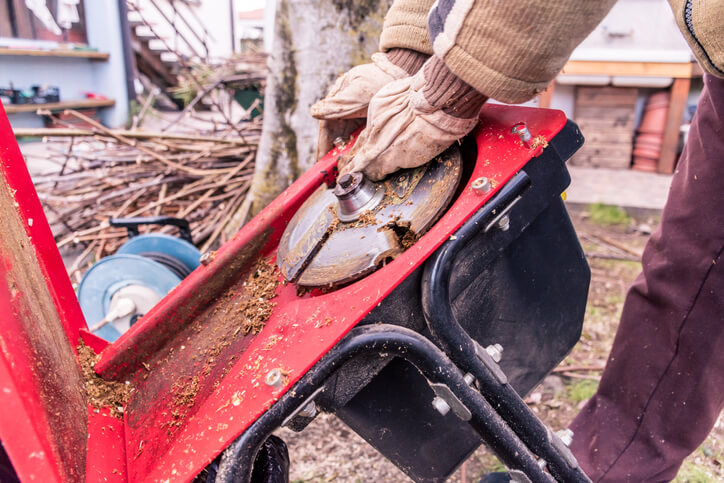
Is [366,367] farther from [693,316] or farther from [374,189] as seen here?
[693,316]

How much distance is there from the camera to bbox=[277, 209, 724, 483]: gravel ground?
1.57 meters

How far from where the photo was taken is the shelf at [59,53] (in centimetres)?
600

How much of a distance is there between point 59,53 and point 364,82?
6929 mm

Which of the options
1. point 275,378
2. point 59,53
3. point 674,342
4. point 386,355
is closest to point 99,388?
point 275,378

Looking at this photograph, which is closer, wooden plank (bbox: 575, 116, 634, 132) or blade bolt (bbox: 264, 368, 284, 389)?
blade bolt (bbox: 264, 368, 284, 389)

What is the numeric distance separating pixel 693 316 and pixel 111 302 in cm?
168

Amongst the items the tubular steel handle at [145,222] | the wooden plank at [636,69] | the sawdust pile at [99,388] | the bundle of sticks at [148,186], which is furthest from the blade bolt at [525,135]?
the wooden plank at [636,69]

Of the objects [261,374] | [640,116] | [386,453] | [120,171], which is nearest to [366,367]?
[261,374]

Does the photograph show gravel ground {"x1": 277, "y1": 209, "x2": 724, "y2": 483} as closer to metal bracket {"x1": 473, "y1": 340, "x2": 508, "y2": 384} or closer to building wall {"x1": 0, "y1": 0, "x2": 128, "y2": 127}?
metal bracket {"x1": 473, "y1": 340, "x2": 508, "y2": 384}

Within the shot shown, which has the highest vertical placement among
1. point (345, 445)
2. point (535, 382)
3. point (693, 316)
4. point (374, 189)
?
point (374, 189)

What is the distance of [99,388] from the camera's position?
1090mm

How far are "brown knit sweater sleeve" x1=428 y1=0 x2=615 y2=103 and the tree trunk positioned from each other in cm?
150

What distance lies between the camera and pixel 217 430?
2.66 feet

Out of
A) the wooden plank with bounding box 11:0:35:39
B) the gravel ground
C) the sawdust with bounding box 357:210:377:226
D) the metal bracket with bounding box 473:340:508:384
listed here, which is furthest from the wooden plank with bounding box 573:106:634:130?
the wooden plank with bounding box 11:0:35:39
